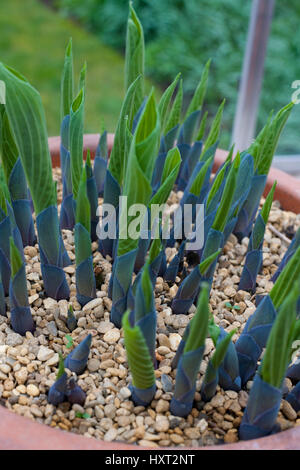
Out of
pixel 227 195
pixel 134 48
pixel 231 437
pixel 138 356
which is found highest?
pixel 134 48

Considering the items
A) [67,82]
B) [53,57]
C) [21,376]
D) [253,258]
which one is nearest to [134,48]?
[67,82]

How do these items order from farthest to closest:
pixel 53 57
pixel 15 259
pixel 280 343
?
pixel 53 57
pixel 15 259
pixel 280 343

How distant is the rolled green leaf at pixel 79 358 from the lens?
1.83ft

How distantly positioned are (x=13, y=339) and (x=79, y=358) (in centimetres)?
9

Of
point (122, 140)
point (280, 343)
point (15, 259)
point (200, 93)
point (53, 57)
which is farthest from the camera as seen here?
point (53, 57)

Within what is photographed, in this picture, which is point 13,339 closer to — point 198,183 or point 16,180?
point 16,180

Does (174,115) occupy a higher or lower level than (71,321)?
higher

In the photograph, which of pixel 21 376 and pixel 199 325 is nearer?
pixel 199 325

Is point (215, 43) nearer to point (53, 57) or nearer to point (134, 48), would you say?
point (53, 57)

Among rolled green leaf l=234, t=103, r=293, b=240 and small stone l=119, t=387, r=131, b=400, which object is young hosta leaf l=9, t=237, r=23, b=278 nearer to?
small stone l=119, t=387, r=131, b=400

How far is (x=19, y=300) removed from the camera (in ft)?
1.99

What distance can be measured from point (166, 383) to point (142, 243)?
17 centimetres

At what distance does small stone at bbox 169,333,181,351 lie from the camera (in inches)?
25.2

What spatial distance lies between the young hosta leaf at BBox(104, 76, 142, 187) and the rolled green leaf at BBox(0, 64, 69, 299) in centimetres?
10
